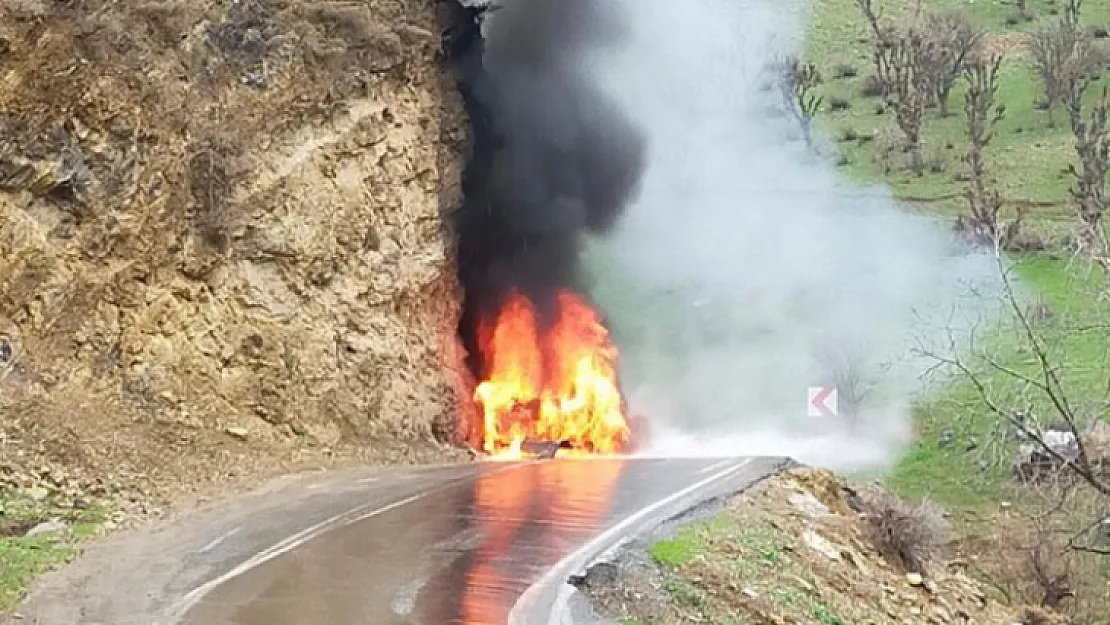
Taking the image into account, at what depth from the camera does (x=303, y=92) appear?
20672 millimetres

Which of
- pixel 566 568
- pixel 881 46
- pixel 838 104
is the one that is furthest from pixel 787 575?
pixel 881 46

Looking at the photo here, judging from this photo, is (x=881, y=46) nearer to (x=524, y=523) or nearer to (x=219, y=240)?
(x=219, y=240)

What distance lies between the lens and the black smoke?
2548cm

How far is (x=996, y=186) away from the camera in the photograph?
138 ft

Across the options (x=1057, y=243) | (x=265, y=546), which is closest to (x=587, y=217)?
(x=1057, y=243)

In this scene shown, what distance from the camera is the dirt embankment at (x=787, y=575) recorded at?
1135cm

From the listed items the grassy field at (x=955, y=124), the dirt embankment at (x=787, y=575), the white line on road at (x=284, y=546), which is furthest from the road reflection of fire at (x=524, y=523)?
the grassy field at (x=955, y=124)

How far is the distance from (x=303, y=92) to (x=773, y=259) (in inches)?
728

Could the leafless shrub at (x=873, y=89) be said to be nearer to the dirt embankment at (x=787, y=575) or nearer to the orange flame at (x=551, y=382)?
the orange flame at (x=551, y=382)

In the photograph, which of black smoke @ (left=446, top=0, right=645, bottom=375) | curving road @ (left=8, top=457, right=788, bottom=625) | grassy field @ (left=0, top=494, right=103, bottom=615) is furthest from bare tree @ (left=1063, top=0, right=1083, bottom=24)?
grassy field @ (left=0, top=494, right=103, bottom=615)

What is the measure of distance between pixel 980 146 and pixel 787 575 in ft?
111

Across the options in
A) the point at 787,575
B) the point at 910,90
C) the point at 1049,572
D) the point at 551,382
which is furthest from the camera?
the point at 910,90

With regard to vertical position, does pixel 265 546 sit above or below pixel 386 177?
below

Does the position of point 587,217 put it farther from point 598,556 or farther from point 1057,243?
point 598,556
